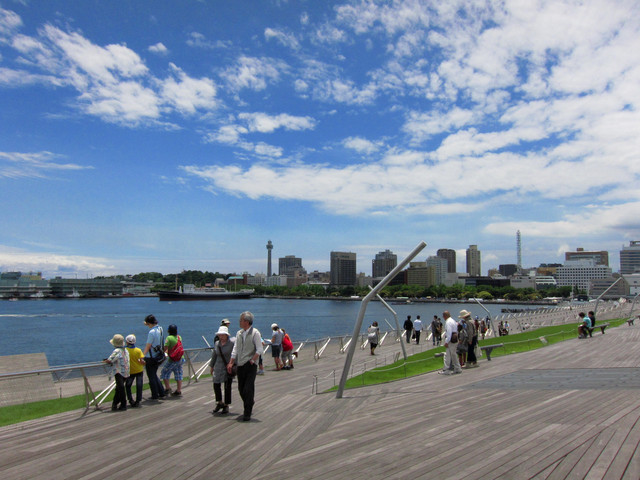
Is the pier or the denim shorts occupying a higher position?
the denim shorts

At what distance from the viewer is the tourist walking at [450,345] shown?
488 inches

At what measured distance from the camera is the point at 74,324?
7700cm

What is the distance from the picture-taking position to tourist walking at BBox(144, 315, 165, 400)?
29.5ft

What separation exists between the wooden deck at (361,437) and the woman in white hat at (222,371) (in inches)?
10.7

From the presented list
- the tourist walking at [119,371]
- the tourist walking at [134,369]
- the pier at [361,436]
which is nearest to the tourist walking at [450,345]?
the pier at [361,436]

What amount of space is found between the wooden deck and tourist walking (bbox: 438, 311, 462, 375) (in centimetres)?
211

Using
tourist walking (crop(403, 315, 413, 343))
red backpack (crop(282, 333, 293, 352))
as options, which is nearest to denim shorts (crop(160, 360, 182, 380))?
red backpack (crop(282, 333, 293, 352))

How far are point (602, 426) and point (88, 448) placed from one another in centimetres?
707

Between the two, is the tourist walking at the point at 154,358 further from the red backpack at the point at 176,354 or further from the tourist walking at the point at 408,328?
the tourist walking at the point at 408,328

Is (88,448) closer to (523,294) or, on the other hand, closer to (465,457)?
(465,457)

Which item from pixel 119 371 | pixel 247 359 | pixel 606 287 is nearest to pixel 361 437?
pixel 247 359

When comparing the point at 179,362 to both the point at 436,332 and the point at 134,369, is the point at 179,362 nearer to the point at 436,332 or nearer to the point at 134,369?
the point at 134,369

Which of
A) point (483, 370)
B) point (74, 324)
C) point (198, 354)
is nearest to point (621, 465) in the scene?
point (483, 370)

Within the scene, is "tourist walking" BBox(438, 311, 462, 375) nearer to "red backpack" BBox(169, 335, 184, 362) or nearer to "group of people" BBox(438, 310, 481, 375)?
"group of people" BBox(438, 310, 481, 375)
